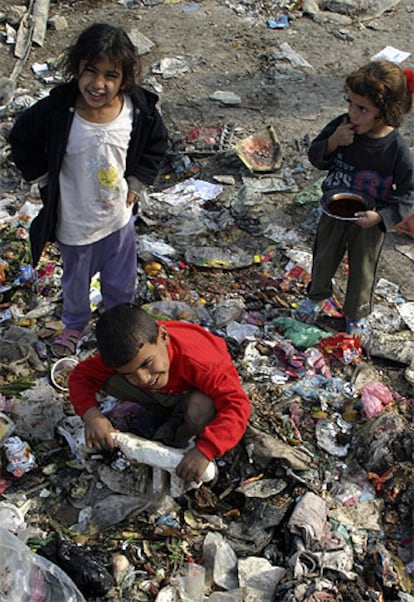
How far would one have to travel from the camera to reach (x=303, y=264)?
4.78 metres

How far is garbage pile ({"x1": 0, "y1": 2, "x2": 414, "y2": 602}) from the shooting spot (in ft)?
9.41

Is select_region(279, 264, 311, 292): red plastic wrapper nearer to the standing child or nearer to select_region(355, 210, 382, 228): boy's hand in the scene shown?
select_region(355, 210, 382, 228): boy's hand

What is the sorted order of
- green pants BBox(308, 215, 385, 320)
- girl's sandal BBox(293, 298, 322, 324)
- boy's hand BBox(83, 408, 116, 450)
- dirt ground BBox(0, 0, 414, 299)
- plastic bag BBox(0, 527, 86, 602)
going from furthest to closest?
dirt ground BBox(0, 0, 414, 299) < girl's sandal BBox(293, 298, 322, 324) < green pants BBox(308, 215, 385, 320) < boy's hand BBox(83, 408, 116, 450) < plastic bag BBox(0, 527, 86, 602)

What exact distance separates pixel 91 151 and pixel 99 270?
81cm

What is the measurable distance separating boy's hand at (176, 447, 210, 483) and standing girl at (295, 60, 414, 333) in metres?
1.55

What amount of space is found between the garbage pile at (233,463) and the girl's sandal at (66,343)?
0.24ft

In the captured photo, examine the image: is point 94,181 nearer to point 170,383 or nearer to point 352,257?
point 170,383

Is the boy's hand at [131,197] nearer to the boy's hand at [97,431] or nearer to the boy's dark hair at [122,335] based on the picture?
the boy's dark hair at [122,335]

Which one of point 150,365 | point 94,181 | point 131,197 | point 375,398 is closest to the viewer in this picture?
point 150,365

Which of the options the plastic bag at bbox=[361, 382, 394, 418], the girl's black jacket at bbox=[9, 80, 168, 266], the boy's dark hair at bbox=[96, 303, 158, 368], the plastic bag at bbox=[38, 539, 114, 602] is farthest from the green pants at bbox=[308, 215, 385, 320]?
the plastic bag at bbox=[38, 539, 114, 602]

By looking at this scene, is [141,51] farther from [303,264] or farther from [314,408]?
[314,408]

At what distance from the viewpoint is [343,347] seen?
4.05m

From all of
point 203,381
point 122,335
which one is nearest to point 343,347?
point 203,381

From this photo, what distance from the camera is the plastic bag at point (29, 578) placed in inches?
104
